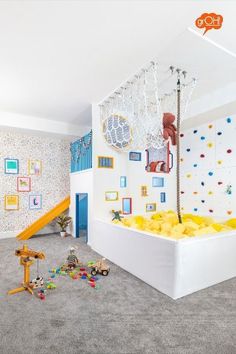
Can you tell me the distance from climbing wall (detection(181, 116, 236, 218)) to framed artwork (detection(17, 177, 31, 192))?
344 cm

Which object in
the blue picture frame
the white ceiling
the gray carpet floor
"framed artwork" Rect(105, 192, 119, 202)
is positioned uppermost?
the white ceiling

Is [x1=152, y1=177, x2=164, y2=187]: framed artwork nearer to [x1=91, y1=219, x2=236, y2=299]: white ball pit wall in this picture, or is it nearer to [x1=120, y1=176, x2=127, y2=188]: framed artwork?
[x1=120, y1=176, x2=127, y2=188]: framed artwork

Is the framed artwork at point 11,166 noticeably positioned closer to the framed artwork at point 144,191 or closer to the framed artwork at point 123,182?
the framed artwork at point 123,182

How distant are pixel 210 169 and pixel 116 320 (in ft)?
10.7

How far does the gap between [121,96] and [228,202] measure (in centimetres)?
260

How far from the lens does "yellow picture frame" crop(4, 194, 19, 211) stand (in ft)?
15.0

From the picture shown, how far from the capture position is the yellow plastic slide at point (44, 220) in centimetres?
447

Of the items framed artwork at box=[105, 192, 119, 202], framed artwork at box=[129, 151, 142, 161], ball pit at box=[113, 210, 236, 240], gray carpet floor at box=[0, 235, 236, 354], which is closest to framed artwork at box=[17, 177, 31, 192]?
framed artwork at box=[105, 192, 119, 202]

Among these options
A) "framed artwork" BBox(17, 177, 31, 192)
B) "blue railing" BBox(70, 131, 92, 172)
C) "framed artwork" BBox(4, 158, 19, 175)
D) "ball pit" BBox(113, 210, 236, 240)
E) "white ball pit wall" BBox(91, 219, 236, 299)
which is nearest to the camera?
"white ball pit wall" BBox(91, 219, 236, 299)

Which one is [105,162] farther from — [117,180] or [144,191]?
[144,191]

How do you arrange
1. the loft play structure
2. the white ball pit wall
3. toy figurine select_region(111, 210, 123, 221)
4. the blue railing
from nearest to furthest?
the white ball pit wall < the loft play structure < toy figurine select_region(111, 210, 123, 221) < the blue railing

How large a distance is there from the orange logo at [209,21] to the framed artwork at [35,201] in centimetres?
431

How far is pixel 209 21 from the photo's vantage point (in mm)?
1966

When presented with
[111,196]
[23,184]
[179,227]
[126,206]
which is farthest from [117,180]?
[23,184]
